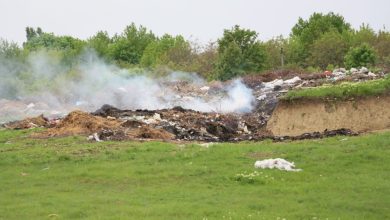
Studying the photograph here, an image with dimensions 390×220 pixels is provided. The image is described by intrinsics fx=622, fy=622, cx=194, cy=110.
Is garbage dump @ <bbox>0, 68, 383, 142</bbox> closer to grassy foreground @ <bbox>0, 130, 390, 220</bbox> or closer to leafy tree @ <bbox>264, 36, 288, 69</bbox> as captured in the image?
grassy foreground @ <bbox>0, 130, 390, 220</bbox>

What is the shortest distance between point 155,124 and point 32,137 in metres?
5.67

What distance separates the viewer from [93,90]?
51.4m

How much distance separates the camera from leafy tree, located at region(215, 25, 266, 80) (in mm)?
60438

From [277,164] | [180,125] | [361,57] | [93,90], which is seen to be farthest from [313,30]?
[277,164]

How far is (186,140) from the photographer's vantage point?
2591 centimetres

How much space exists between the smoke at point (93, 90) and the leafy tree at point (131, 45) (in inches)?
745

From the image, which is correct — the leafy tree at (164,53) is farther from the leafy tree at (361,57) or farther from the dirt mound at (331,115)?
the dirt mound at (331,115)

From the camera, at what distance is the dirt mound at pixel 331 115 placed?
90.1 ft

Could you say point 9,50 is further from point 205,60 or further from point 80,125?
point 80,125

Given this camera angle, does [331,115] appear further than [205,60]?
No

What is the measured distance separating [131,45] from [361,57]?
41678mm

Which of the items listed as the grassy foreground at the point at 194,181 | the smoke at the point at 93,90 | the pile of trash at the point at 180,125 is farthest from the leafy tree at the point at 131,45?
the grassy foreground at the point at 194,181

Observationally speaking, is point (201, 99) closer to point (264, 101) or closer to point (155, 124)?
point (264, 101)

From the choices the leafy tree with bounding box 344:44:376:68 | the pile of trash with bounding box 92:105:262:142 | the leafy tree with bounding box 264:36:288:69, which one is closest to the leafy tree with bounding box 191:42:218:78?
the leafy tree with bounding box 264:36:288:69
